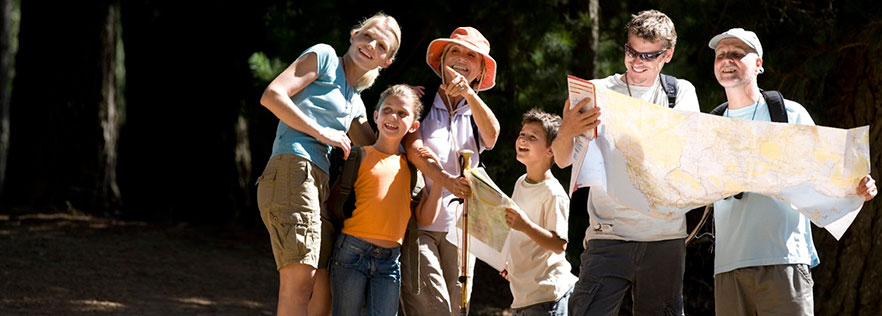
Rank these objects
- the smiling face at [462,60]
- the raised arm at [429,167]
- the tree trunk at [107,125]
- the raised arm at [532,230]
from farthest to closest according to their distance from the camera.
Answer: the tree trunk at [107,125] → the smiling face at [462,60] → the raised arm at [429,167] → the raised arm at [532,230]

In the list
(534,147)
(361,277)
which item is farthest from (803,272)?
(361,277)

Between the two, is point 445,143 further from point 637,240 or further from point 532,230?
point 637,240

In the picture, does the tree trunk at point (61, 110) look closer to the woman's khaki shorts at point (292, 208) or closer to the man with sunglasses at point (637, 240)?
the woman's khaki shorts at point (292, 208)

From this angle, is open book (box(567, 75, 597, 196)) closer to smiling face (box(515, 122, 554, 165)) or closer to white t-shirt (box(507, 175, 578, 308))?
white t-shirt (box(507, 175, 578, 308))

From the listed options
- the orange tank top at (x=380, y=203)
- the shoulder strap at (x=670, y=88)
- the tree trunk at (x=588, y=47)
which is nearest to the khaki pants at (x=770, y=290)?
the shoulder strap at (x=670, y=88)

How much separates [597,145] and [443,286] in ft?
3.21

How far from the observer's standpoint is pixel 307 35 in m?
7.58

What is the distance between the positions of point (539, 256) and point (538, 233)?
0.66 ft

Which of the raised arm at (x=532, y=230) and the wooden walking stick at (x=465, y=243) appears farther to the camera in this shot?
the wooden walking stick at (x=465, y=243)

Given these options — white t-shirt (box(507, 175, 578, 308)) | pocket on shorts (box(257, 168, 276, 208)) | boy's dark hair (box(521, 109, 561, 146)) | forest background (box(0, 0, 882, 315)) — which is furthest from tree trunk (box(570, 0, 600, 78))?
pocket on shorts (box(257, 168, 276, 208))

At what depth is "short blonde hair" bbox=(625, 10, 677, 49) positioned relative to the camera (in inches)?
144

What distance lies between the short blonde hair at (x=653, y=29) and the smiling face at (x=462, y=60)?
2.57ft

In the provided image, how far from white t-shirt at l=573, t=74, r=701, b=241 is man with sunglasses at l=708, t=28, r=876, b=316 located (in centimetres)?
17

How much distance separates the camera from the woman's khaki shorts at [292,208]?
12.7 feet
